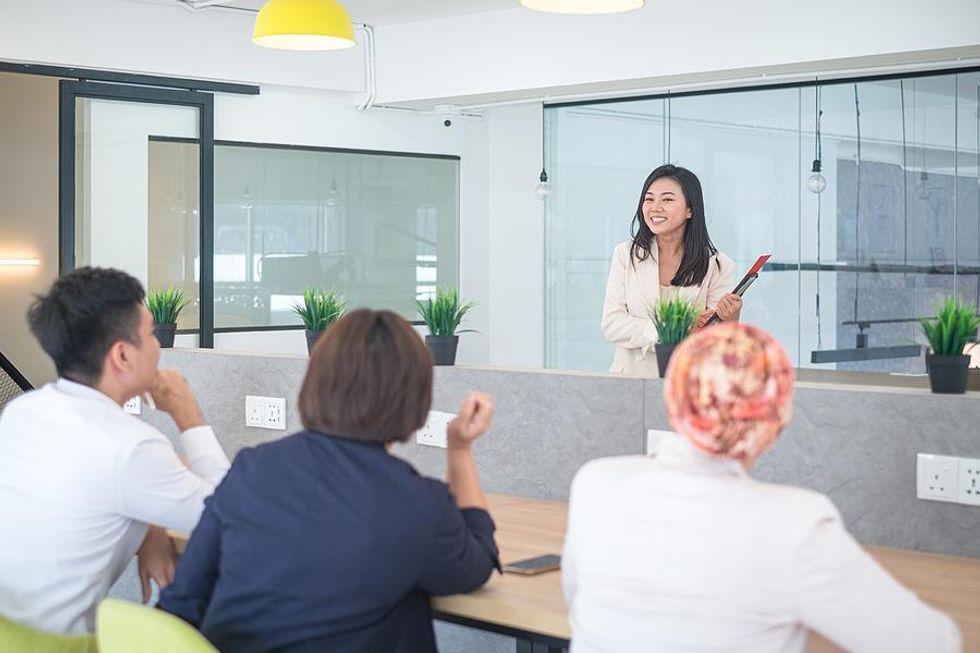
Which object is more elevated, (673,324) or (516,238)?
(516,238)

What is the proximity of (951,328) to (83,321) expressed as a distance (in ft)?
5.70

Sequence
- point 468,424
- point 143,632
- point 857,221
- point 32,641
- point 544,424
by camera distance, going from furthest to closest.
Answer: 1. point 857,221
2. point 544,424
3. point 468,424
4. point 32,641
5. point 143,632

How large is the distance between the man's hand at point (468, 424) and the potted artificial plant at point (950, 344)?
0.96 meters

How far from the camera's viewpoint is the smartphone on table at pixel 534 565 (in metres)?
2.43

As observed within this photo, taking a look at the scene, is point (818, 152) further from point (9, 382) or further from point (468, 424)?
point (468, 424)

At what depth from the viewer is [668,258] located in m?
3.91

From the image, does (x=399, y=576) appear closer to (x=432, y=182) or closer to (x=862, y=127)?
(x=862, y=127)

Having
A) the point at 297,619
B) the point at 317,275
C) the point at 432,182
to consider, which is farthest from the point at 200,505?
the point at 432,182

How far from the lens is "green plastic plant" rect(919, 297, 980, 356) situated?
2584mm

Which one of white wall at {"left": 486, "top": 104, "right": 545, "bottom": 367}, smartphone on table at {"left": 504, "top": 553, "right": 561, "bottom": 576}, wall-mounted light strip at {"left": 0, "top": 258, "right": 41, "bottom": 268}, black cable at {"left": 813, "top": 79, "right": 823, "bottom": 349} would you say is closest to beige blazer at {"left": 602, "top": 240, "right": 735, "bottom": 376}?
smartphone on table at {"left": 504, "top": 553, "right": 561, "bottom": 576}

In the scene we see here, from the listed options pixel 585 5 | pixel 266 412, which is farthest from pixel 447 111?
pixel 585 5

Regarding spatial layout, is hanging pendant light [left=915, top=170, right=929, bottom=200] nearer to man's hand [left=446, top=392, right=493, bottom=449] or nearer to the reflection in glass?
the reflection in glass

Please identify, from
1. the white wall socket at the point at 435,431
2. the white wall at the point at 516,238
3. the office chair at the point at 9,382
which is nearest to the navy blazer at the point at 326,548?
the white wall socket at the point at 435,431

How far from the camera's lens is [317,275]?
8016 mm
